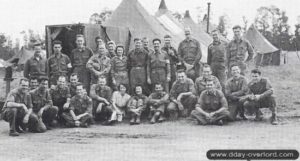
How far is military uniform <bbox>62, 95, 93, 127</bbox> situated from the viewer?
7.48 m

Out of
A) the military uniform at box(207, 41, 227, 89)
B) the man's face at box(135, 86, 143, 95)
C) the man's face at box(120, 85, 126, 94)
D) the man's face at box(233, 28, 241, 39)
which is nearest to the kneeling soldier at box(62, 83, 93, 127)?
the man's face at box(120, 85, 126, 94)

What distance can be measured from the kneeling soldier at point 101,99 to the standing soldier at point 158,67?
89cm

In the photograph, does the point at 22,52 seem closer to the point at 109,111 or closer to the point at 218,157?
the point at 109,111

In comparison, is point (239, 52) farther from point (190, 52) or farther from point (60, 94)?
point (60, 94)

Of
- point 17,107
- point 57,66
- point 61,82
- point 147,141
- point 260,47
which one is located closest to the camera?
point 147,141

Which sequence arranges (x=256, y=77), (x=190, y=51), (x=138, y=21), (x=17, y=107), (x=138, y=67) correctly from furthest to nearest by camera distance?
(x=138, y=21)
(x=190, y=51)
(x=138, y=67)
(x=256, y=77)
(x=17, y=107)

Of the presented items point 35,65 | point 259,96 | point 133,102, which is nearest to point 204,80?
point 259,96

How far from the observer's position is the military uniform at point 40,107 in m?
6.97

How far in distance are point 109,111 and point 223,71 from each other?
2.49m

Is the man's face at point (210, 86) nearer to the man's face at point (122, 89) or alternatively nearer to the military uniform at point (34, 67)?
the man's face at point (122, 89)

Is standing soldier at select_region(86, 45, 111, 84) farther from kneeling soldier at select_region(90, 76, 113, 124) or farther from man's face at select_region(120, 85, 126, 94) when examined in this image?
man's face at select_region(120, 85, 126, 94)

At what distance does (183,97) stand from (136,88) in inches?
35.3

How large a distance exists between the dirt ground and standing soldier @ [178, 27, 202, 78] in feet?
4.94

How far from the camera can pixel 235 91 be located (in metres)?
7.73
